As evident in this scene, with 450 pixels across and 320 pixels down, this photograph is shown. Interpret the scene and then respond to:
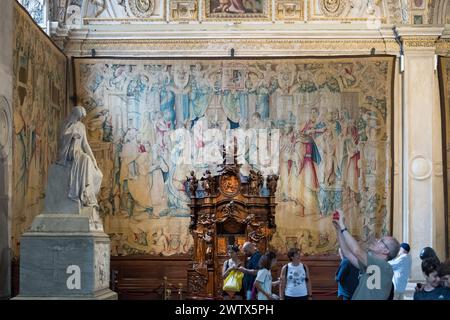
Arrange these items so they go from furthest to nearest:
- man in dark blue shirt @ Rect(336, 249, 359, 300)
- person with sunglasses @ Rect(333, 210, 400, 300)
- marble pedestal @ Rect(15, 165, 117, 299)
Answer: marble pedestal @ Rect(15, 165, 117, 299) → man in dark blue shirt @ Rect(336, 249, 359, 300) → person with sunglasses @ Rect(333, 210, 400, 300)

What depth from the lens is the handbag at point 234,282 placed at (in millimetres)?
11805

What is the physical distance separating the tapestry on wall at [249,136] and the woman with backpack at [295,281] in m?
9.04

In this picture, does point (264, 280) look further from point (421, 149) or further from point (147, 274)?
point (421, 149)

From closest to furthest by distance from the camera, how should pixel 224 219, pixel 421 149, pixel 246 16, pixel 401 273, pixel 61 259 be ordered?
pixel 401 273, pixel 61 259, pixel 224 219, pixel 421 149, pixel 246 16

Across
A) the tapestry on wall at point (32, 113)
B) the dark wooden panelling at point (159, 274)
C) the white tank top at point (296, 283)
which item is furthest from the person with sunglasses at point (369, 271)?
the dark wooden panelling at point (159, 274)

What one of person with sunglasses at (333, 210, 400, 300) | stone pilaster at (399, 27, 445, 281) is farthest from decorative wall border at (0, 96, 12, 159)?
stone pilaster at (399, 27, 445, 281)

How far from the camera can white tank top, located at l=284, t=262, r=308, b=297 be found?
11.1 meters

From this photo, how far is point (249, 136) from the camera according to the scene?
67.8 ft

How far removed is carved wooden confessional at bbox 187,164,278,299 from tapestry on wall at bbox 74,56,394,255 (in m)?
0.94

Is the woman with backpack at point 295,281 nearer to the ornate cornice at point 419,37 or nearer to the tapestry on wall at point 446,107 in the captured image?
the tapestry on wall at point 446,107

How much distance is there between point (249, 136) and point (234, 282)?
360 inches

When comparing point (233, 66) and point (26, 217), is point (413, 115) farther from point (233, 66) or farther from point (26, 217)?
point (26, 217)

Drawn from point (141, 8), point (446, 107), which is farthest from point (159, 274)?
point (446, 107)

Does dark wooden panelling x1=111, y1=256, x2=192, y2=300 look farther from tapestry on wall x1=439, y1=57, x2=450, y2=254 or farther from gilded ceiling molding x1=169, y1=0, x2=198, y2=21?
tapestry on wall x1=439, y1=57, x2=450, y2=254
